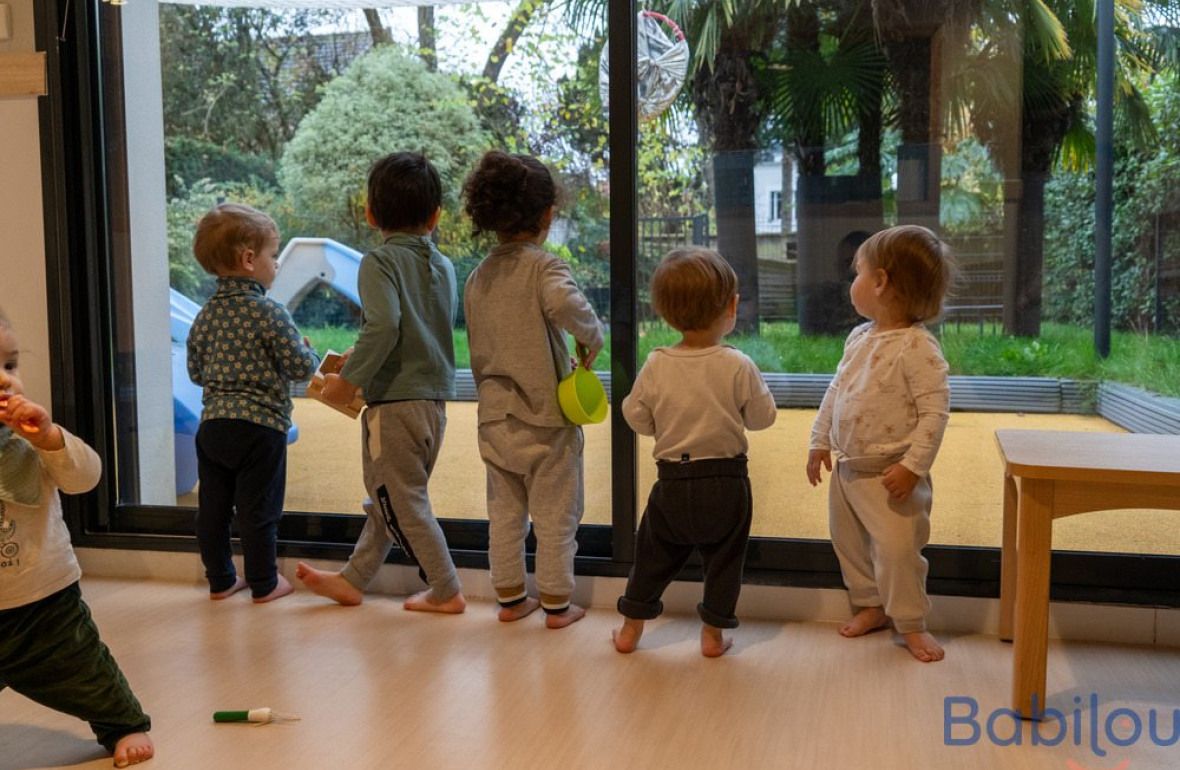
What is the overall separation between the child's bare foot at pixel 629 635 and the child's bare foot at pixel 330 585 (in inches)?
31.1

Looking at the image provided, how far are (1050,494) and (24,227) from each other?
2872mm

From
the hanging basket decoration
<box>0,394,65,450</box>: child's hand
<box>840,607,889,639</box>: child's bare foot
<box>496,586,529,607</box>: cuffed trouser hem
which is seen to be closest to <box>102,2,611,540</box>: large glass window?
the hanging basket decoration

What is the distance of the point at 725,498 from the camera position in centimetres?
262

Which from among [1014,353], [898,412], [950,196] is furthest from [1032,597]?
[950,196]

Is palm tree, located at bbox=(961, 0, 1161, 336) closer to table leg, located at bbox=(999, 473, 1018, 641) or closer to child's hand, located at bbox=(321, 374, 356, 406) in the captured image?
table leg, located at bbox=(999, 473, 1018, 641)

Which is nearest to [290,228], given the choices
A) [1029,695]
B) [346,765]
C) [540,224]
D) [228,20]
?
[228,20]

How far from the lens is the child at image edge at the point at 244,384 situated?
308 centimetres

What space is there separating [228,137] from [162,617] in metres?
1.37

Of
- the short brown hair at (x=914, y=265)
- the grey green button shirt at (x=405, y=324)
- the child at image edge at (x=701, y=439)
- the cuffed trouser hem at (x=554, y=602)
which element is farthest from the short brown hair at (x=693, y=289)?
the cuffed trouser hem at (x=554, y=602)

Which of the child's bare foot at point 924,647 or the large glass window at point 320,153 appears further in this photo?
the large glass window at point 320,153

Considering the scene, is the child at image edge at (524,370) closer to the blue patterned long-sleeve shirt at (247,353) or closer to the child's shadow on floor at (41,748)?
the blue patterned long-sleeve shirt at (247,353)

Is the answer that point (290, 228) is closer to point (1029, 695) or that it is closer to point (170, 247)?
point (170, 247)

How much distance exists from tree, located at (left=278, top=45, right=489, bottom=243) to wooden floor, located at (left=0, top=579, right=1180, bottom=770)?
1.15 meters

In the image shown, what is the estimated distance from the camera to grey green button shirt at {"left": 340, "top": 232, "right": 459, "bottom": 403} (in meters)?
2.86
